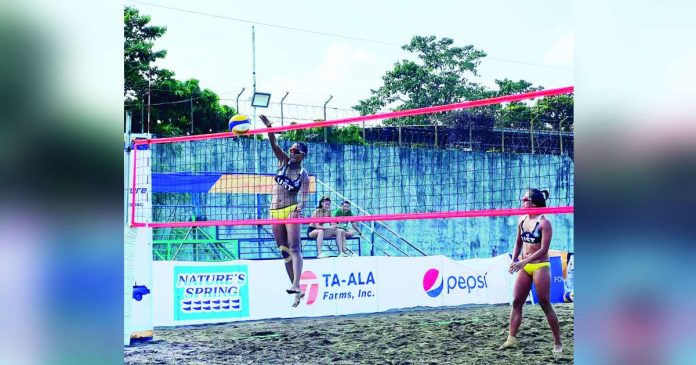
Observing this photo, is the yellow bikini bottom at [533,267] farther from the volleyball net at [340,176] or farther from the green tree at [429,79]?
the green tree at [429,79]

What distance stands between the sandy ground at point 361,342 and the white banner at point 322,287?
0.23 meters

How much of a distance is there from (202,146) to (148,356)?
6940mm

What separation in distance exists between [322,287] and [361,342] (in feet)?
7.60

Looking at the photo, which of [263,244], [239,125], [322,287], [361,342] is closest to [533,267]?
[361,342]

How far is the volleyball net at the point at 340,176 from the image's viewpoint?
12.0 m

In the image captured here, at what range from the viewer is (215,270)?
841 centimetres

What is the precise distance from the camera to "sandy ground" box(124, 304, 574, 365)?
6.11 m

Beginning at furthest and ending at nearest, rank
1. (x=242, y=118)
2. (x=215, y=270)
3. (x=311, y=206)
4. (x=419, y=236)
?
(x=419, y=236)
(x=311, y=206)
(x=215, y=270)
(x=242, y=118)

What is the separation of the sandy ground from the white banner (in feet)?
0.74

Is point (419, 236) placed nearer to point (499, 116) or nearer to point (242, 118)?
point (499, 116)

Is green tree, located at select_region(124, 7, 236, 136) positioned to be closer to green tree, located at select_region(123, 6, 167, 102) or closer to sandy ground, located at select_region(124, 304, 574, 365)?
green tree, located at select_region(123, 6, 167, 102)

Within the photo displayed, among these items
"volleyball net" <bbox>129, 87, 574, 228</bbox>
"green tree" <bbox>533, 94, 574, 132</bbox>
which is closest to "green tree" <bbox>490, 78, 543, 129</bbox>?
"green tree" <bbox>533, 94, 574, 132</bbox>

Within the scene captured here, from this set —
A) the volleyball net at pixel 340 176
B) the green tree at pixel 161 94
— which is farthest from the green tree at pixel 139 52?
the volleyball net at pixel 340 176
